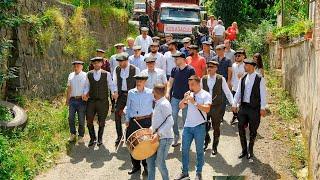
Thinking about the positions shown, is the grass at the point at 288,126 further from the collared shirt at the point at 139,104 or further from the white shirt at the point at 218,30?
the white shirt at the point at 218,30

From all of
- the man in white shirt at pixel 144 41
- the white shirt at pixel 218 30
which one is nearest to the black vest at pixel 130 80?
the man in white shirt at pixel 144 41

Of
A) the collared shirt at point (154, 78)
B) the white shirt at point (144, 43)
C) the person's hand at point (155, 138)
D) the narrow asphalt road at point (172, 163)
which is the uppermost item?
the white shirt at point (144, 43)

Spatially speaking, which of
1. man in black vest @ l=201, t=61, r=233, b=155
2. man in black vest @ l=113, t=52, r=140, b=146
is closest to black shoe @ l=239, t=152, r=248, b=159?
man in black vest @ l=201, t=61, r=233, b=155

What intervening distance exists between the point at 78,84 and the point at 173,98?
2.01 meters

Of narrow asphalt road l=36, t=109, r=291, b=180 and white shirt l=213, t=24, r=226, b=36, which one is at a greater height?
white shirt l=213, t=24, r=226, b=36

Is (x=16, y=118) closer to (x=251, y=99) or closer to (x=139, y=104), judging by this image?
(x=139, y=104)

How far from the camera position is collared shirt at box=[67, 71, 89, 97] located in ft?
35.6

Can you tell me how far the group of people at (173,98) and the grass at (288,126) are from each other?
93cm

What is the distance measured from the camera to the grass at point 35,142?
9.20 metres

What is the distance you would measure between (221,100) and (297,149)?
6.23 feet

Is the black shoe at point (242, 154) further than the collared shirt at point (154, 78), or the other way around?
the collared shirt at point (154, 78)

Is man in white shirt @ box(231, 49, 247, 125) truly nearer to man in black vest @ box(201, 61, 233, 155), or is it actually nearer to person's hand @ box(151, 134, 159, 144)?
man in black vest @ box(201, 61, 233, 155)

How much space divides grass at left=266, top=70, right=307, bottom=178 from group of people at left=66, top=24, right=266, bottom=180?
93 centimetres

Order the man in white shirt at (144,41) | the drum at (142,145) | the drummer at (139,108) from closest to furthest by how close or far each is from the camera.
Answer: the drum at (142,145), the drummer at (139,108), the man in white shirt at (144,41)
